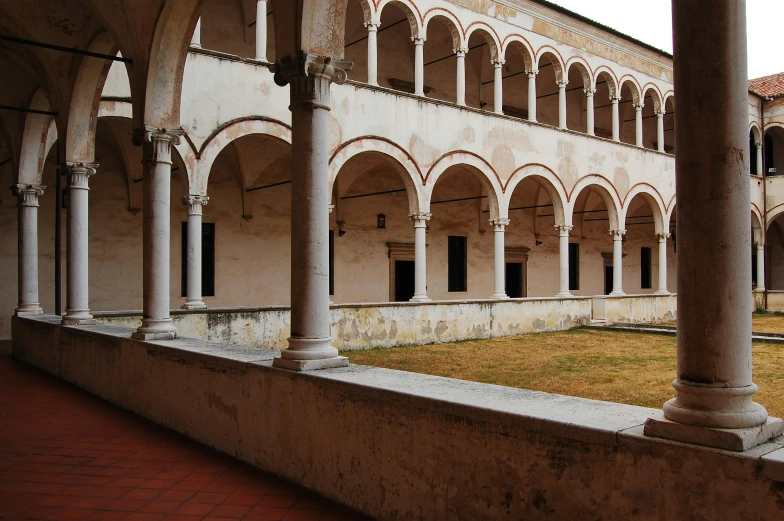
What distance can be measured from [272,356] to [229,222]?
12.0 meters

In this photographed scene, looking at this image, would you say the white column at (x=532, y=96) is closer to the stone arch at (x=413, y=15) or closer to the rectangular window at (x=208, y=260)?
the stone arch at (x=413, y=15)

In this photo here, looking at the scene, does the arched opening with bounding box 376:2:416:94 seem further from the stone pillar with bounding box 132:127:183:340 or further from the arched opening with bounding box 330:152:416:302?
the stone pillar with bounding box 132:127:183:340

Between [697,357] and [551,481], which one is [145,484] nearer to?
[551,481]

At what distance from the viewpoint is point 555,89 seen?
860 inches

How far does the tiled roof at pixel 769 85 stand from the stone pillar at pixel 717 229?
25234 mm

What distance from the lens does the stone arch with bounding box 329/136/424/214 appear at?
13.8 metres

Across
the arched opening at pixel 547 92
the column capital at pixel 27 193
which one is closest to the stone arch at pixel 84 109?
the column capital at pixel 27 193

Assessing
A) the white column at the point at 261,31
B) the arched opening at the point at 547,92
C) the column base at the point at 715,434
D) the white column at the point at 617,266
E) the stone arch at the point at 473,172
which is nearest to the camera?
the column base at the point at 715,434

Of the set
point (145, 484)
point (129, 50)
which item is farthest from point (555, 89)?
point (145, 484)

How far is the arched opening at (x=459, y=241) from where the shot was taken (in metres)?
20.5


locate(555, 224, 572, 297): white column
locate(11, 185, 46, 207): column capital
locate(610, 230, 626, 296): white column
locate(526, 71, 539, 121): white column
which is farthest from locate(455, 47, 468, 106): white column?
locate(11, 185, 46, 207): column capital

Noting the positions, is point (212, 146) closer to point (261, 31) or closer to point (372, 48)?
point (261, 31)

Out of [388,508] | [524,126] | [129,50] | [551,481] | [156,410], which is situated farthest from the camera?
[524,126]

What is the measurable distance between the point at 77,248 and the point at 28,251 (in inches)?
118
